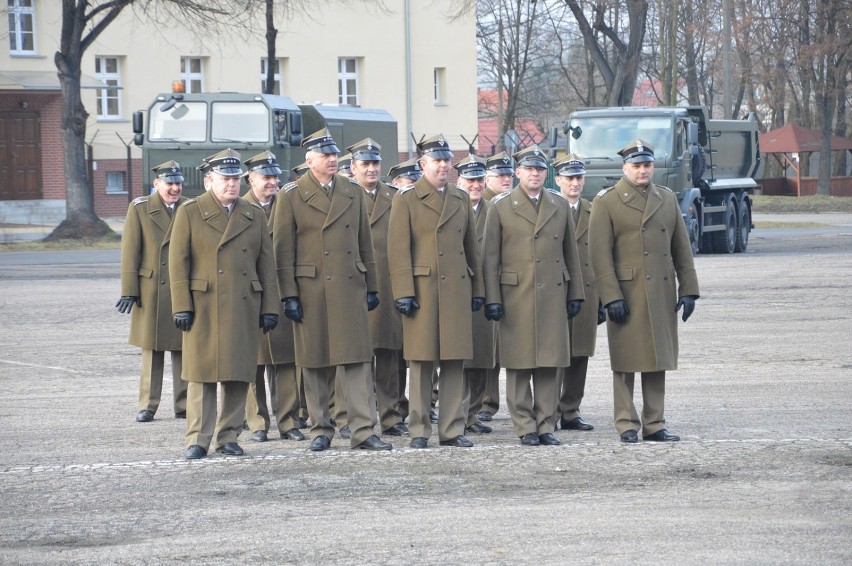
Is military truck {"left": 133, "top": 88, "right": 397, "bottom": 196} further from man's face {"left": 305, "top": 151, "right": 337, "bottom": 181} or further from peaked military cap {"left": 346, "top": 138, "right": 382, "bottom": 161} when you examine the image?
man's face {"left": 305, "top": 151, "right": 337, "bottom": 181}

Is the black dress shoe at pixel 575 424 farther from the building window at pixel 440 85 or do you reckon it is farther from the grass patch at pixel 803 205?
the building window at pixel 440 85

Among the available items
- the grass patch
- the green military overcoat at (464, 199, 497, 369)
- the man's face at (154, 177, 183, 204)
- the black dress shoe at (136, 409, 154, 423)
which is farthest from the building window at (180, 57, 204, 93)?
the green military overcoat at (464, 199, 497, 369)

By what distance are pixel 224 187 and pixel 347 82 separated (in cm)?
3968

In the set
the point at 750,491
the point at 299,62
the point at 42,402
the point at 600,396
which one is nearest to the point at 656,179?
the point at 600,396

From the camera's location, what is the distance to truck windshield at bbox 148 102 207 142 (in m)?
24.3

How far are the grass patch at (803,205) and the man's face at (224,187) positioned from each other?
133 feet

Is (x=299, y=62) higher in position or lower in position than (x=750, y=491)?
higher

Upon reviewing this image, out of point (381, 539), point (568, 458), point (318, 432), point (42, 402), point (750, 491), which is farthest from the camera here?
point (42, 402)

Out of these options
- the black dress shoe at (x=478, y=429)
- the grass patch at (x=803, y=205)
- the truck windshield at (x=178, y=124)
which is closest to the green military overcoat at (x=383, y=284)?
the black dress shoe at (x=478, y=429)

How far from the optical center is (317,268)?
9.34m

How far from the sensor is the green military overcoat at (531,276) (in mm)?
9352

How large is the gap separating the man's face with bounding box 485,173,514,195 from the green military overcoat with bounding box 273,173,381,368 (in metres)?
1.54

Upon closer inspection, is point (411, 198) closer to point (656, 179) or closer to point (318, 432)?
point (318, 432)

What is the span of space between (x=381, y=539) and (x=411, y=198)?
331 cm
